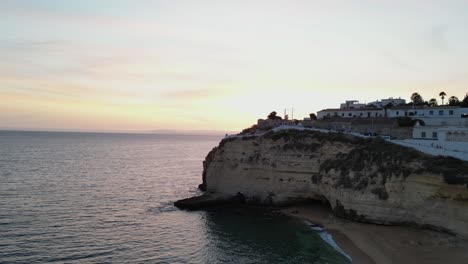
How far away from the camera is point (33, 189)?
2288 inches

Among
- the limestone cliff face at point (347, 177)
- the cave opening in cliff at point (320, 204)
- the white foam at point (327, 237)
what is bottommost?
the white foam at point (327, 237)

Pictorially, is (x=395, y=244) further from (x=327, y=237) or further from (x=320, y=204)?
(x=320, y=204)

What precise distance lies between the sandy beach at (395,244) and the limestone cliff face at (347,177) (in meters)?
1.17

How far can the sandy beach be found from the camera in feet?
104

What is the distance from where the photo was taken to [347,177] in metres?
43.5

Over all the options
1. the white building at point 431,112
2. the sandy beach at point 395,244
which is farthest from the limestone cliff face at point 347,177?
the white building at point 431,112

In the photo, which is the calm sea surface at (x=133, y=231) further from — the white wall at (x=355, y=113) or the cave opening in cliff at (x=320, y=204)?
the white wall at (x=355, y=113)

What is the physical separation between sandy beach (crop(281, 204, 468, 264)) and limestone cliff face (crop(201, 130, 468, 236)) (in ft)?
3.83

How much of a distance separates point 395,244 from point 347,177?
10.0 meters

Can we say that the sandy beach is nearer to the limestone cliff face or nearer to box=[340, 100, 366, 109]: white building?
the limestone cliff face

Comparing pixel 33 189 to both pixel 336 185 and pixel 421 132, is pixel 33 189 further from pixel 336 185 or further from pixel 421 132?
pixel 421 132

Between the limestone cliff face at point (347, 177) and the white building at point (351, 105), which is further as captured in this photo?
the white building at point (351, 105)

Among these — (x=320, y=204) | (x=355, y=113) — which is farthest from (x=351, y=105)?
(x=320, y=204)

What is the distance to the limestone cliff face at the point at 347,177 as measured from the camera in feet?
117
